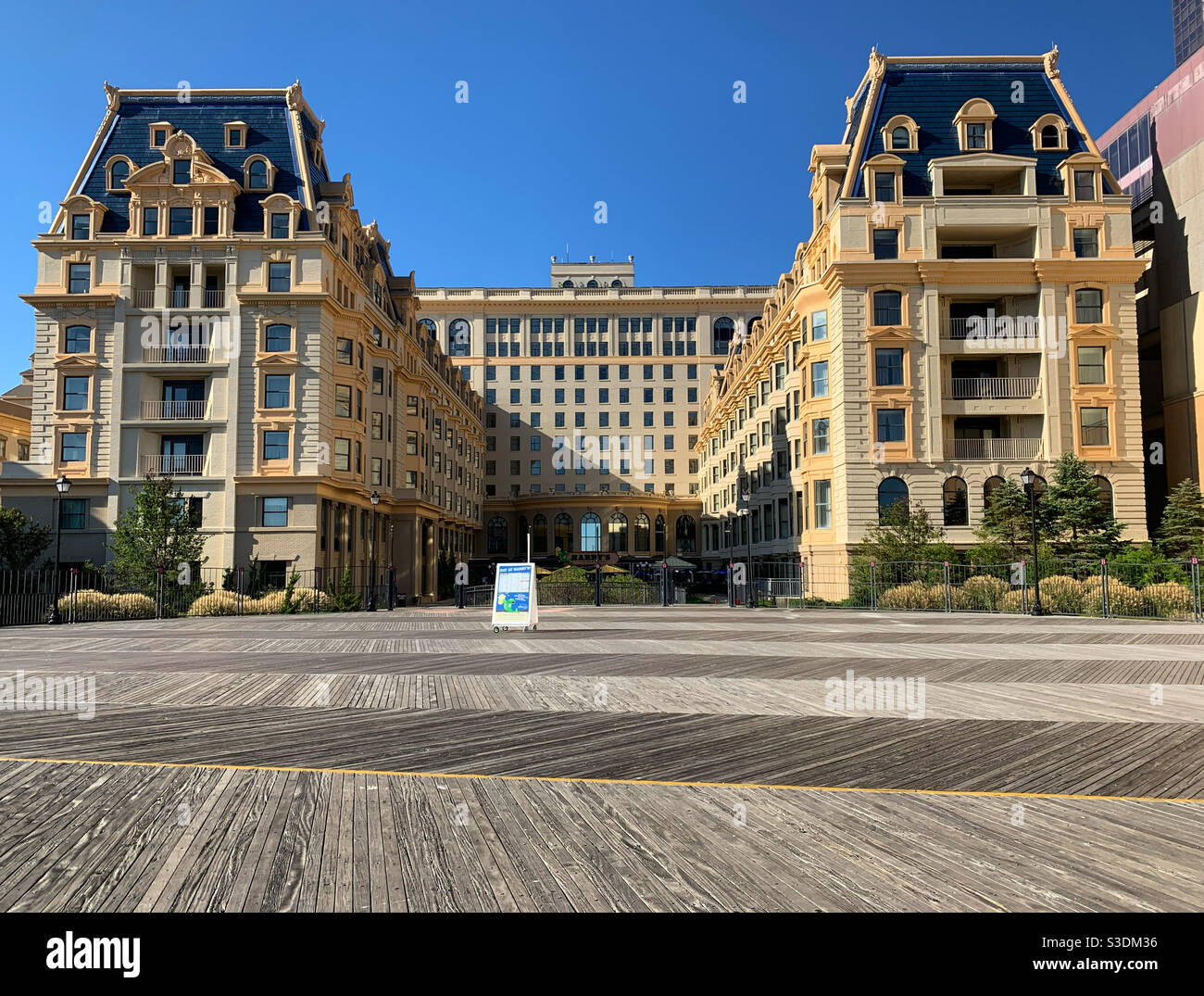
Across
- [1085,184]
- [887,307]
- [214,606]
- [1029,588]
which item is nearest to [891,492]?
[887,307]

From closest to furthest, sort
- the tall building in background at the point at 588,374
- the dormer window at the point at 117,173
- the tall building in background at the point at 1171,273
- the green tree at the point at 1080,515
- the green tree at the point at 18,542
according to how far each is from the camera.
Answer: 1. the green tree at the point at 18,542
2. the green tree at the point at 1080,515
3. the dormer window at the point at 117,173
4. the tall building in background at the point at 1171,273
5. the tall building in background at the point at 588,374

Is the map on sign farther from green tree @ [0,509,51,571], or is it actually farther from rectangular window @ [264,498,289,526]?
green tree @ [0,509,51,571]

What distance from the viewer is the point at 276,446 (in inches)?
1543

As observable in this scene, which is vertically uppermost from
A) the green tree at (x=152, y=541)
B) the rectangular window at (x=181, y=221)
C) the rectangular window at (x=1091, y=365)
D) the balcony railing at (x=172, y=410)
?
the rectangular window at (x=181, y=221)

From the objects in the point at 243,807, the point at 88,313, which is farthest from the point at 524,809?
the point at 88,313

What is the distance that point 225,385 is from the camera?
39656mm

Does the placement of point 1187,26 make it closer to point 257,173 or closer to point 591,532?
point 257,173

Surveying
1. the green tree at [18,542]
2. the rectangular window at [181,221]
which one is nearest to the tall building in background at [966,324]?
the rectangular window at [181,221]

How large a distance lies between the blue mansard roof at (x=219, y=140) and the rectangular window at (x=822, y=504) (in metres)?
30.5

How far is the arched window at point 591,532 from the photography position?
8931 cm

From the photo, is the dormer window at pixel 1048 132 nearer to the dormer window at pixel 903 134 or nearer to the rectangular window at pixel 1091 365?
the dormer window at pixel 903 134

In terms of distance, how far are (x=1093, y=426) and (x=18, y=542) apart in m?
52.3

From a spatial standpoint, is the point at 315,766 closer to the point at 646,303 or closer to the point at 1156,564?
the point at 1156,564

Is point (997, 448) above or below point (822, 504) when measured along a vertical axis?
above
